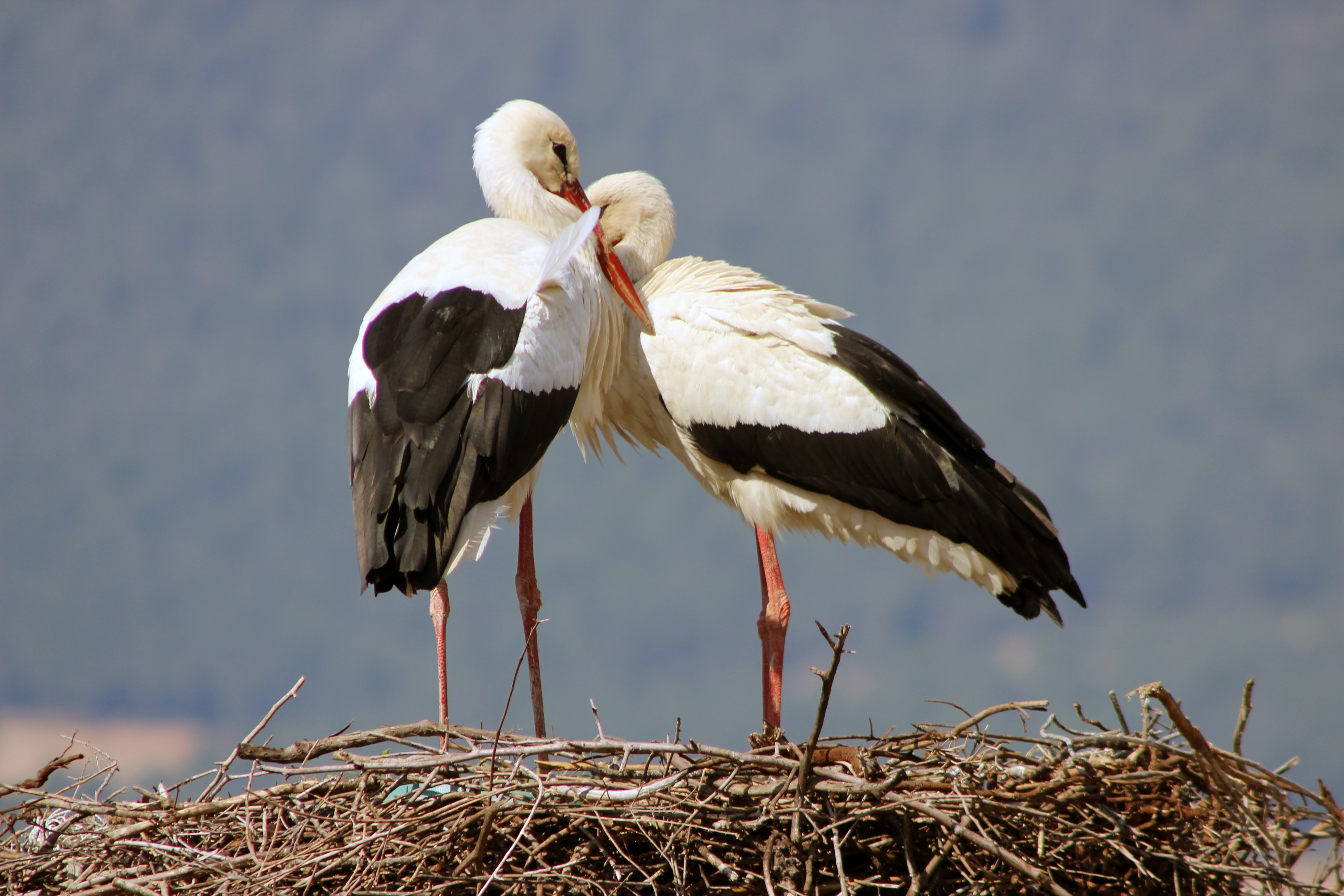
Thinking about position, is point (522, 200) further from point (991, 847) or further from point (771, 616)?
point (991, 847)

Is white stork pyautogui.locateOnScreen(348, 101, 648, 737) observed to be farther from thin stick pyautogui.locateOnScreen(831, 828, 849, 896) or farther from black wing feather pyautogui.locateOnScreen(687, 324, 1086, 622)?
thin stick pyautogui.locateOnScreen(831, 828, 849, 896)

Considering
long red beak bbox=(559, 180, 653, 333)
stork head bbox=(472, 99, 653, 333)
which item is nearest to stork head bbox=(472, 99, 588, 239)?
stork head bbox=(472, 99, 653, 333)

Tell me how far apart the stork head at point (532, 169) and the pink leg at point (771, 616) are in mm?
1158

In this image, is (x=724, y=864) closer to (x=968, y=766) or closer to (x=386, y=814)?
(x=968, y=766)

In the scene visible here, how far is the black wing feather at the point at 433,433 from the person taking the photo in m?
3.62

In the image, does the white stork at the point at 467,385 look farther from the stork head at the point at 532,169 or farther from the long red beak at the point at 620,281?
the stork head at the point at 532,169

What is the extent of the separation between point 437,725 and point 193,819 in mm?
674

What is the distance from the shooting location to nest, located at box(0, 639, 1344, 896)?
2.95 meters

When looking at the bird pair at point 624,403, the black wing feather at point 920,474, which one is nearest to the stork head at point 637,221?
the bird pair at point 624,403

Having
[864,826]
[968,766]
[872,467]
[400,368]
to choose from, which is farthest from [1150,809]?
[400,368]

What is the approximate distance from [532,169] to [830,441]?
5.53 feet

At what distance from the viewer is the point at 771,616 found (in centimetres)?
503

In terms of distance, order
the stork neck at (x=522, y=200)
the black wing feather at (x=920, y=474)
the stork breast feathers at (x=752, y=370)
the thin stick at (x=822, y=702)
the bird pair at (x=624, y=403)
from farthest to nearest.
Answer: the stork neck at (x=522, y=200), the stork breast feathers at (x=752, y=370), the black wing feather at (x=920, y=474), the bird pair at (x=624, y=403), the thin stick at (x=822, y=702)

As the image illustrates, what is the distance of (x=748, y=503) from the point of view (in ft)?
15.9
